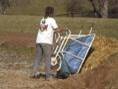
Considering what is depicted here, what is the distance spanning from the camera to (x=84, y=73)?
47.1 feet

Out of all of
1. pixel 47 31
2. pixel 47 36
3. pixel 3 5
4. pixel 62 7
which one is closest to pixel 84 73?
pixel 47 36

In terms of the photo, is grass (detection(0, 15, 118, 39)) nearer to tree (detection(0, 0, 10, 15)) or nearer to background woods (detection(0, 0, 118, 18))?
background woods (detection(0, 0, 118, 18))

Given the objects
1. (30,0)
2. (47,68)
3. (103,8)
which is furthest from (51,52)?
(30,0)

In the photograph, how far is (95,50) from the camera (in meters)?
17.3

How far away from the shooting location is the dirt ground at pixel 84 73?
12.9 metres

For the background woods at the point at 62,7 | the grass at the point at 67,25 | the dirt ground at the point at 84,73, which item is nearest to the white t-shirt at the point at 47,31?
the dirt ground at the point at 84,73

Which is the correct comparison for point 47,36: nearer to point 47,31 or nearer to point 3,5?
point 47,31

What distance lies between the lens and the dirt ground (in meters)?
12.9

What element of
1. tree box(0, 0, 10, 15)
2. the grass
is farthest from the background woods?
the grass

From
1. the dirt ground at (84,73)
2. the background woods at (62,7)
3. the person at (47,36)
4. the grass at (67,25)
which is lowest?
the background woods at (62,7)

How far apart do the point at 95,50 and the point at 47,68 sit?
2.07m

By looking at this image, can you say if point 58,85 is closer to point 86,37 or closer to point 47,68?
point 47,68

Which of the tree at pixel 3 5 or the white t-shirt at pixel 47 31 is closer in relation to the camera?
the white t-shirt at pixel 47 31

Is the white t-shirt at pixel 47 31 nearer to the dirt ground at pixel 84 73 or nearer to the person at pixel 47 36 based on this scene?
the person at pixel 47 36
